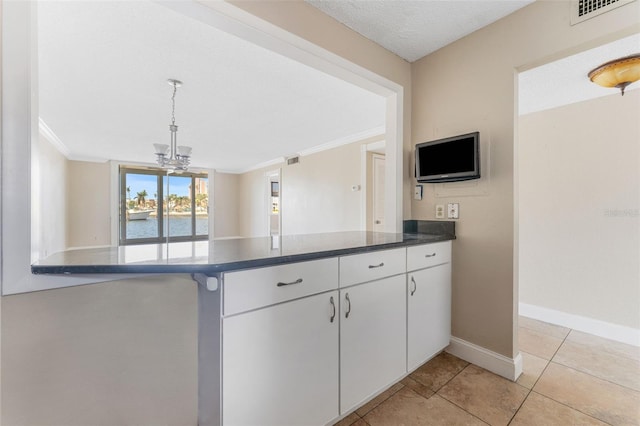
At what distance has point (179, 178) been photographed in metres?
8.04

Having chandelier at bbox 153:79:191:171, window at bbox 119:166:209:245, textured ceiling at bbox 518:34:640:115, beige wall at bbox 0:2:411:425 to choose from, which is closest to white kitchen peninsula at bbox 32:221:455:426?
beige wall at bbox 0:2:411:425

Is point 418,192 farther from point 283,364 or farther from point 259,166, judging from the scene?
point 259,166

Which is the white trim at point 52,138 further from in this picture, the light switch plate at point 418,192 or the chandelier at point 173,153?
the light switch plate at point 418,192

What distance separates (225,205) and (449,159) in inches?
311

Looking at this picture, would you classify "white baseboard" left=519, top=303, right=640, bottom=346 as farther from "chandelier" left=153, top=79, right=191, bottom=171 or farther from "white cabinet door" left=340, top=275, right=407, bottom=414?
"chandelier" left=153, top=79, right=191, bottom=171

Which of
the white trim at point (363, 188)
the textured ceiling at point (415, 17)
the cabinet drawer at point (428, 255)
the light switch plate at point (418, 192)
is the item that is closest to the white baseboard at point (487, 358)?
the cabinet drawer at point (428, 255)

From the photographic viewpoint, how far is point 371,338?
1.53 m

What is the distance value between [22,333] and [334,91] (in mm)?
2962

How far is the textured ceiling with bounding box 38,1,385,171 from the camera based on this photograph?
1930 millimetres

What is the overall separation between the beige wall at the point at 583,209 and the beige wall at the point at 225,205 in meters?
7.87

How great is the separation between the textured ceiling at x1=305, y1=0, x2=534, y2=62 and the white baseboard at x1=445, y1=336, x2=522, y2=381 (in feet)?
8.00

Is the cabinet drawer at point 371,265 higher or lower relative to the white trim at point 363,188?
lower

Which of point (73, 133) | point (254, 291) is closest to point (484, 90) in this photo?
point (254, 291)

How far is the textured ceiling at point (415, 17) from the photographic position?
1.79 metres
